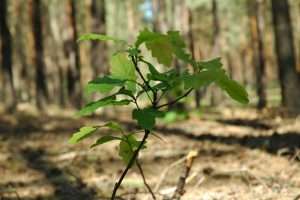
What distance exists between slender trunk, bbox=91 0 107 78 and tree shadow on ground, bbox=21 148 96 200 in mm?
7122

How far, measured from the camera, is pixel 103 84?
210 centimetres

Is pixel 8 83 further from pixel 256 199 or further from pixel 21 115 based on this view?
pixel 256 199

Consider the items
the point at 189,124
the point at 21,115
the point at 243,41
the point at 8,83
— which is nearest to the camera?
the point at 189,124

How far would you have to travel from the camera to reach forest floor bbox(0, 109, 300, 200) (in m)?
3.79

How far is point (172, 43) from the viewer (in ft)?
7.26

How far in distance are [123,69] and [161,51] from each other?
178mm

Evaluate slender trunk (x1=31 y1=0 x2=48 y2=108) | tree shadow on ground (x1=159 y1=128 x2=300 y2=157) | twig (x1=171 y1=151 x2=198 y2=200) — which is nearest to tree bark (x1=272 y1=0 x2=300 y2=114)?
tree shadow on ground (x1=159 y1=128 x2=300 y2=157)

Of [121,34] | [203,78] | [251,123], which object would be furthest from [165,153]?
[121,34]

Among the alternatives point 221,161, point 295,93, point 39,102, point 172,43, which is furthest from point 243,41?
point 172,43

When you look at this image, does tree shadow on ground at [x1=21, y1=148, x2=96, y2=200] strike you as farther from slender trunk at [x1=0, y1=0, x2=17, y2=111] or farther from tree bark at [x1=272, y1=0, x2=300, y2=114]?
slender trunk at [x1=0, y1=0, x2=17, y2=111]

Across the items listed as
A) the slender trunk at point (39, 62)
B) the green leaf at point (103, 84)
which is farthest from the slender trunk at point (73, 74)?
the green leaf at point (103, 84)

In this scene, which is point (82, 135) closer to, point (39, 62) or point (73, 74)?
point (39, 62)

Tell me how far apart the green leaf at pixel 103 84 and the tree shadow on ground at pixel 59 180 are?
6.61ft

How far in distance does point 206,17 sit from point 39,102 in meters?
29.2
